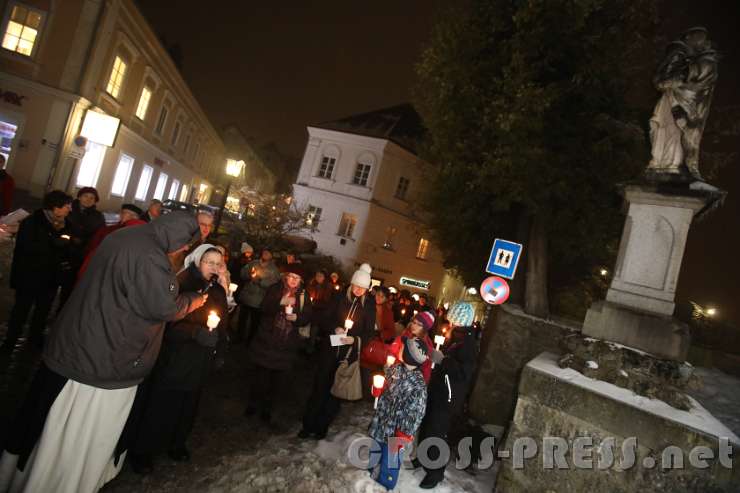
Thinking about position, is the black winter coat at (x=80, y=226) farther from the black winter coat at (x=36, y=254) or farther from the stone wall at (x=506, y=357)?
the stone wall at (x=506, y=357)

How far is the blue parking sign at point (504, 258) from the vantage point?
8.22 metres

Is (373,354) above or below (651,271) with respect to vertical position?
below

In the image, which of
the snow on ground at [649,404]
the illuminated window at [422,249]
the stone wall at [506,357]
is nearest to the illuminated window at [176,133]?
the illuminated window at [422,249]

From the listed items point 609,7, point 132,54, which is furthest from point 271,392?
point 132,54

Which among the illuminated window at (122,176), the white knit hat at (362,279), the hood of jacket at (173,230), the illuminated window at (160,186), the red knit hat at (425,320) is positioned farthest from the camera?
the illuminated window at (160,186)

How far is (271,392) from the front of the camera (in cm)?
521

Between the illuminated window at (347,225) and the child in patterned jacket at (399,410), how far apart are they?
22427 mm

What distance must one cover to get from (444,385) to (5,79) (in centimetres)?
1957

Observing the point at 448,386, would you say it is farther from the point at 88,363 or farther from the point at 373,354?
the point at 88,363

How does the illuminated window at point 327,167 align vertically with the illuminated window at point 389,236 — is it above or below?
above

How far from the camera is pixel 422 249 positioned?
2936 cm

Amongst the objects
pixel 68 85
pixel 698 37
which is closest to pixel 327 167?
pixel 68 85

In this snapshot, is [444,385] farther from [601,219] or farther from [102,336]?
[601,219]

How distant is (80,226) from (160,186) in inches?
897
